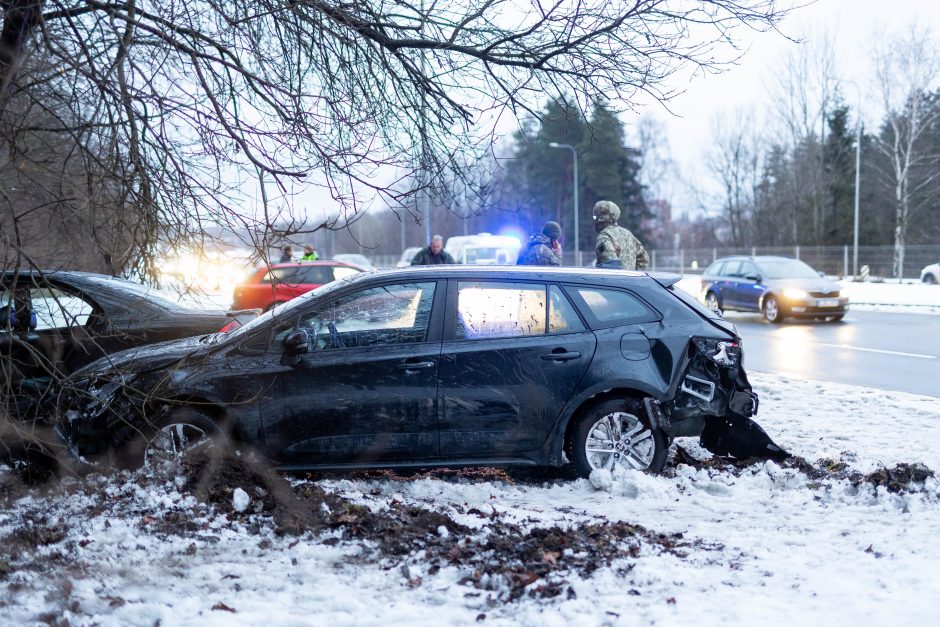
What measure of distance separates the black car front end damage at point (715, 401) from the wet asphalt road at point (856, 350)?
167 inches

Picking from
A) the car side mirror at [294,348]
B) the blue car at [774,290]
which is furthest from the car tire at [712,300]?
the car side mirror at [294,348]

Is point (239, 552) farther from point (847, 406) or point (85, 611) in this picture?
point (847, 406)

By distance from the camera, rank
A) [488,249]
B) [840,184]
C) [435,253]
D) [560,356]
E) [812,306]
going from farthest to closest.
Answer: [840,184] < [488,249] < [812,306] < [435,253] < [560,356]

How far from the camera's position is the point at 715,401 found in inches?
228

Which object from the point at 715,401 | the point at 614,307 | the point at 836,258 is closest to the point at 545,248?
the point at 614,307

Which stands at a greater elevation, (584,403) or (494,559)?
(584,403)

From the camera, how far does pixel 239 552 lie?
4.15m

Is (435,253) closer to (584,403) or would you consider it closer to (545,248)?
(545,248)

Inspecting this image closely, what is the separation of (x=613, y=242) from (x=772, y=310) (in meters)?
11.1

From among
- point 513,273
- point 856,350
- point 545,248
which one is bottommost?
point 856,350

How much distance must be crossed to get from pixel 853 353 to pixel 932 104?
31679mm

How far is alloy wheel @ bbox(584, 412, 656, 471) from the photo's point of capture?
5559 millimetres

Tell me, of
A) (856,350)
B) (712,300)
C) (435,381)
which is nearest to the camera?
(435,381)

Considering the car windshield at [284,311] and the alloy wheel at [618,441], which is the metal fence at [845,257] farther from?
the car windshield at [284,311]
